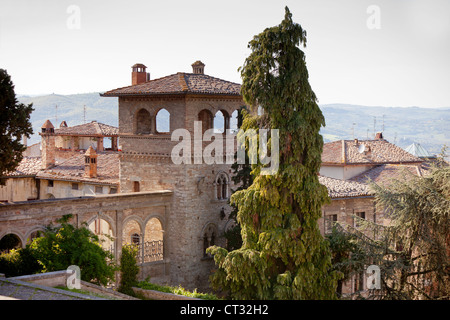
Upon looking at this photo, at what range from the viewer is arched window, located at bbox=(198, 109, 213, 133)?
25.1m

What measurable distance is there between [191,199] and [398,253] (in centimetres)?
844

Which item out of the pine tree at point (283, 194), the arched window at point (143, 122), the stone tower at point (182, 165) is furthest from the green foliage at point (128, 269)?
the arched window at point (143, 122)

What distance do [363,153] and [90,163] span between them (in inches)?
688

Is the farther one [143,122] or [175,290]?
[143,122]

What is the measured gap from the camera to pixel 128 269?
21875mm

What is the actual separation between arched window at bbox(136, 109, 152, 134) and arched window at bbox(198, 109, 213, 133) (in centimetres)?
227

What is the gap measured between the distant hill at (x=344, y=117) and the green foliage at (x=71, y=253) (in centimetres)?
9318

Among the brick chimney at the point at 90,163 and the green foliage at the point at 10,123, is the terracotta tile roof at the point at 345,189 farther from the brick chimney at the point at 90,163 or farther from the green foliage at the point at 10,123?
the green foliage at the point at 10,123

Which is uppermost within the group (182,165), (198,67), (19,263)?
(198,67)

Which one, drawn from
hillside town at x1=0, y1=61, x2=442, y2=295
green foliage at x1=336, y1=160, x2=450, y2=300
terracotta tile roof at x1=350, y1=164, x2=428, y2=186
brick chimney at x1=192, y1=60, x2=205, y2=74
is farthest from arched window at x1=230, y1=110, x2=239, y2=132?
terracotta tile roof at x1=350, y1=164, x2=428, y2=186

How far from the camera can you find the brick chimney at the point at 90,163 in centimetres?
3128

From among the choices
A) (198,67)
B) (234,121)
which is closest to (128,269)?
(234,121)

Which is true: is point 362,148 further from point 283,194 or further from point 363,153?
point 283,194
